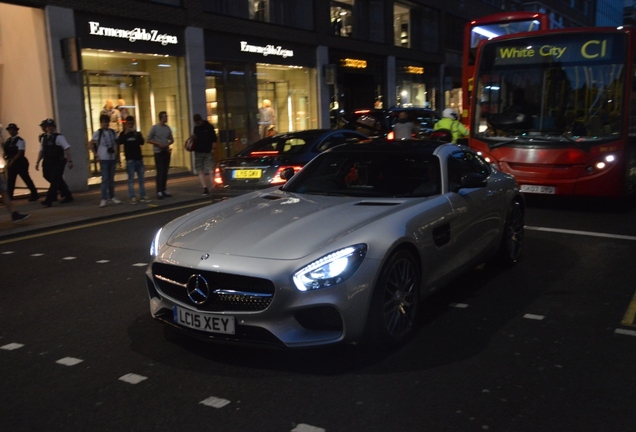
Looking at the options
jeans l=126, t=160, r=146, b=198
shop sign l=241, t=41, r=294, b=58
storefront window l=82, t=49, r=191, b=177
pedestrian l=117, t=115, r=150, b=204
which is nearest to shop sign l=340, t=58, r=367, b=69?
shop sign l=241, t=41, r=294, b=58

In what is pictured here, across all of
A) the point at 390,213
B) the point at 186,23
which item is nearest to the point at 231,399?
the point at 390,213

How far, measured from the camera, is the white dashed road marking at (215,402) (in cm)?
373

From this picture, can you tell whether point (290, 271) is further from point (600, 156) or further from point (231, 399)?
point (600, 156)

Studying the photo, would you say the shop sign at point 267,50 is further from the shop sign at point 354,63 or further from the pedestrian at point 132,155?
the pedestrian at point 132,155

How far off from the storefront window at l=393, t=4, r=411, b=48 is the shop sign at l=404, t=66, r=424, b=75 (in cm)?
107

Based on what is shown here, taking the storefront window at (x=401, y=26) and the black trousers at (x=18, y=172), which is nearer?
the black trousers at (x=18, y=172)

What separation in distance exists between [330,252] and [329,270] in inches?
4.9

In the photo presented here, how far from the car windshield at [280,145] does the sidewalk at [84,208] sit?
3.24 ft

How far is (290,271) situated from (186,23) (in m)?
16.1

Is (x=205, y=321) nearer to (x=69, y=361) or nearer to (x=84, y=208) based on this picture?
(x=69, y=361)

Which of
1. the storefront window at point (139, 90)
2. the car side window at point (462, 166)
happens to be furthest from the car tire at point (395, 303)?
the storefront window at point (139, 90)

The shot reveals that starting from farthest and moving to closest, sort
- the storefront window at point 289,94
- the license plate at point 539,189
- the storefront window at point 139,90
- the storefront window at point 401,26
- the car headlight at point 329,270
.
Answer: the storefront window at point 401,26 < the storefront window at point 289,94 < the storefront window at point 139,90 < the license plate at point 539,189 < the car headlight at point 329,270

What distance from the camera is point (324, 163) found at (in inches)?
243

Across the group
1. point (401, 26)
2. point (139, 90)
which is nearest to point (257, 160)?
point (139, 90)
